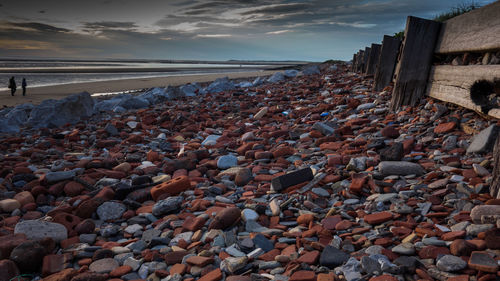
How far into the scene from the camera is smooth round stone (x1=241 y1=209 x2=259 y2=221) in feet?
9.80

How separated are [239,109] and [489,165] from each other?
655 cm

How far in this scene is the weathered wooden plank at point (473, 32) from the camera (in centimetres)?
330

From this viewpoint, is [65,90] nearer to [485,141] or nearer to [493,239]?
[485,141]

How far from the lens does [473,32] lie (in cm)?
369

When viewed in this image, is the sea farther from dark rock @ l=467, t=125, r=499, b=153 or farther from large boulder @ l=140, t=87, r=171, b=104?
dark rock @ l=467, t=125, r=499, b=153

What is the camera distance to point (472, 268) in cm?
188

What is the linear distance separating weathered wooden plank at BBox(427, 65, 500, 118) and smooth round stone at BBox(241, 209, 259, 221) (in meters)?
2.55

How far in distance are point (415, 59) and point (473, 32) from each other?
1.13m

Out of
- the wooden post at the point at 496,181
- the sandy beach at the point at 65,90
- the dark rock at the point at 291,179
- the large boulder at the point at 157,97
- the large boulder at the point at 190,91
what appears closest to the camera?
the wooden post at the point at 496,181

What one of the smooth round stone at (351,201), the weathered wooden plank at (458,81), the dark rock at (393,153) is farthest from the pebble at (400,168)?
the weathered wooden plank at (458,81)

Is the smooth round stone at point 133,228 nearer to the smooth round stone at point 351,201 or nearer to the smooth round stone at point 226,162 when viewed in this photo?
the smooth round stone at point 226,162

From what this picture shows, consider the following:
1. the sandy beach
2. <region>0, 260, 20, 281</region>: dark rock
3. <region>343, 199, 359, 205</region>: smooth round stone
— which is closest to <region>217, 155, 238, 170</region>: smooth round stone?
<region>343, 199, 359, 205</region>: smooth round stone

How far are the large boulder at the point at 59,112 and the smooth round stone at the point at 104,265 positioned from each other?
730 centimetres

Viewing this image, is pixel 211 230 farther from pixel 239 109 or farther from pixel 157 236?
pixel 239 109
